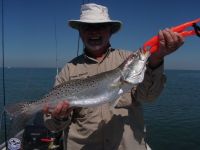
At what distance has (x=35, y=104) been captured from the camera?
463 centimetres

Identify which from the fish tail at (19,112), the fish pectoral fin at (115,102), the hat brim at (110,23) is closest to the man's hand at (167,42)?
the fish pectoral fin at (115,102)

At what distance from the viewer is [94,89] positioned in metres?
4.54

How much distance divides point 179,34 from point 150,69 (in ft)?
2.00

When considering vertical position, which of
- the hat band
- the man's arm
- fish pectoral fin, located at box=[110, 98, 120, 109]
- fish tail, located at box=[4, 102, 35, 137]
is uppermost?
the hat band

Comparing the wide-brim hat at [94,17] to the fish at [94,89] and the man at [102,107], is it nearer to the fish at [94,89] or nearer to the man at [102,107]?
the man at [102,107]

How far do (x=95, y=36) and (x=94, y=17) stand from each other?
27 centimetres

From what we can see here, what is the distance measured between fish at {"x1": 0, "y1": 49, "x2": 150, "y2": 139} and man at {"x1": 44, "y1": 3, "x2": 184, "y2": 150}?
100mm

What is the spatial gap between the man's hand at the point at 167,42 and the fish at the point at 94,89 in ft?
0.93

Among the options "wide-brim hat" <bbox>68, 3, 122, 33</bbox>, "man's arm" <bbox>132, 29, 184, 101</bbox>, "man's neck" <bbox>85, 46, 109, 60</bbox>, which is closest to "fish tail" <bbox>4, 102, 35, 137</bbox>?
"man's neck" <bbox>85, 46, 109, 60</bbox>

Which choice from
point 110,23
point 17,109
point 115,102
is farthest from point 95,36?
Answer: point 17,109

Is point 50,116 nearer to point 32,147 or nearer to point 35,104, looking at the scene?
point 35,104

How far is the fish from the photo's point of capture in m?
4.20

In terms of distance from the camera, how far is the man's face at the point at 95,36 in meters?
4.48

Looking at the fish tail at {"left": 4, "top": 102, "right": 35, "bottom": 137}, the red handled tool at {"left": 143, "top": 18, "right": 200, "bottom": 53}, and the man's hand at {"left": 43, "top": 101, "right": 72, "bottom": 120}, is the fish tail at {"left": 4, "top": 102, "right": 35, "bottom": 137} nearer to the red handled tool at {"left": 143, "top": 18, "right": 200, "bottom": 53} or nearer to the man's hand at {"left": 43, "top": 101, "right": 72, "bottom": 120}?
the man's hand at {"left": 43, "top": 101, "right": 72, "bottom": 120}
